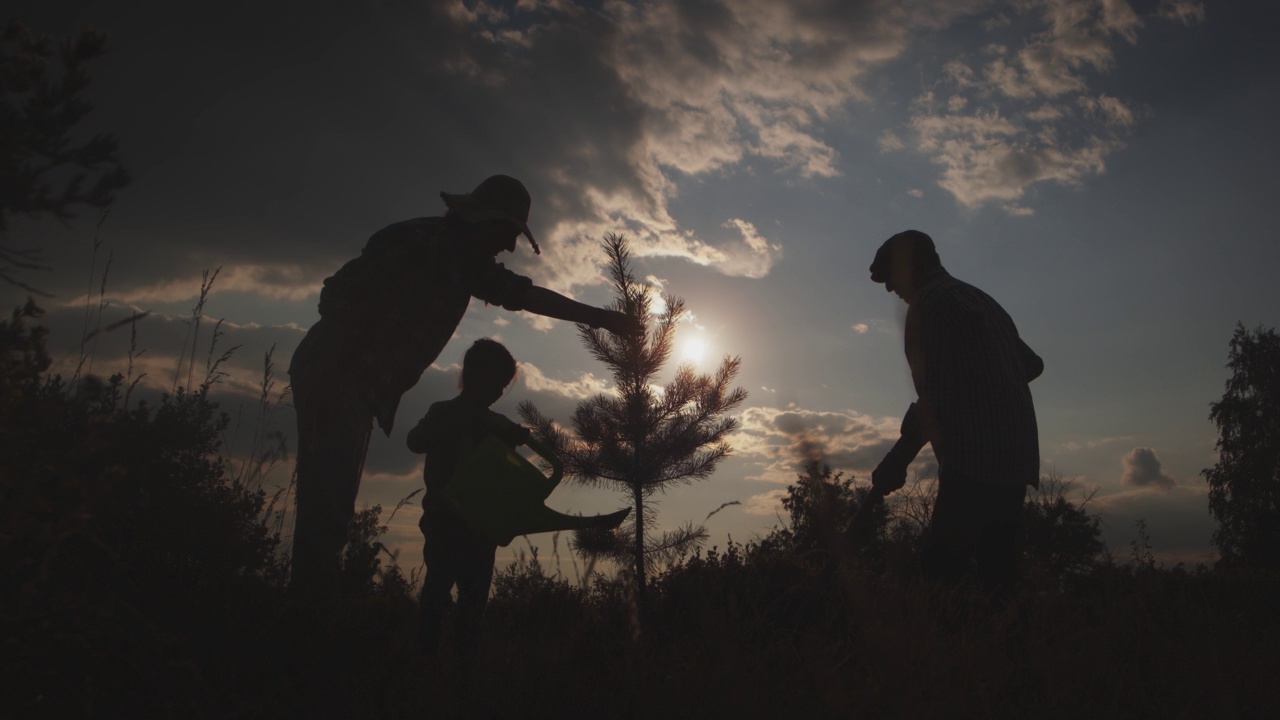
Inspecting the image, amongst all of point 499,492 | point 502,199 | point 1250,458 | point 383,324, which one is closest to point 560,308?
point 502,199

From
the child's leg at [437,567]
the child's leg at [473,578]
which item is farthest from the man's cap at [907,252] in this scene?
the child's leg at [437,567]

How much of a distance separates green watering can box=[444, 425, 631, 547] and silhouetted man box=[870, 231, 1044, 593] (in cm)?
142

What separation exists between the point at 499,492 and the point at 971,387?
210 centimetres

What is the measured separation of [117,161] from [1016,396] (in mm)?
3310

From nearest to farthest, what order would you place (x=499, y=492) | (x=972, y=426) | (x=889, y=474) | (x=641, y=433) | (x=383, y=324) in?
(x=499, y=492) < (x=972, y=426) < (x=383, y=324) < (x=889, y=474) < (x=641, y=433)

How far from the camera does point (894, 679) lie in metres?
1.90

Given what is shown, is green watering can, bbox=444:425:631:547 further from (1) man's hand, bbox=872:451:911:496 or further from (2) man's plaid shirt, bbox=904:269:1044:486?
(2) man's plaid shirt, bbox=904:269:1044:486

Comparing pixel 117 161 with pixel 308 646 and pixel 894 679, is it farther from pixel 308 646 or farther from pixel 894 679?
pixel 894 679

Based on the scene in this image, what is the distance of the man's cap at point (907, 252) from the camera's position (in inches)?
138

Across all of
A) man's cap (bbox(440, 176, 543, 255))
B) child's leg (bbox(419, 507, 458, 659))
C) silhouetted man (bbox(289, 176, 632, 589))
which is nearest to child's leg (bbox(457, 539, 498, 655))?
child's leg (bbox(419, 507, 458, 659))

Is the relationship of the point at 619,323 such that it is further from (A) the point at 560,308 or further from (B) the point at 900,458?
(B) the point at 900,458

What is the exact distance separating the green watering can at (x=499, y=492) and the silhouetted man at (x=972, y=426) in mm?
1425

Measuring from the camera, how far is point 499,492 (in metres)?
2.97

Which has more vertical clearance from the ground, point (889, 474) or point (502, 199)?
point (502, 199)
